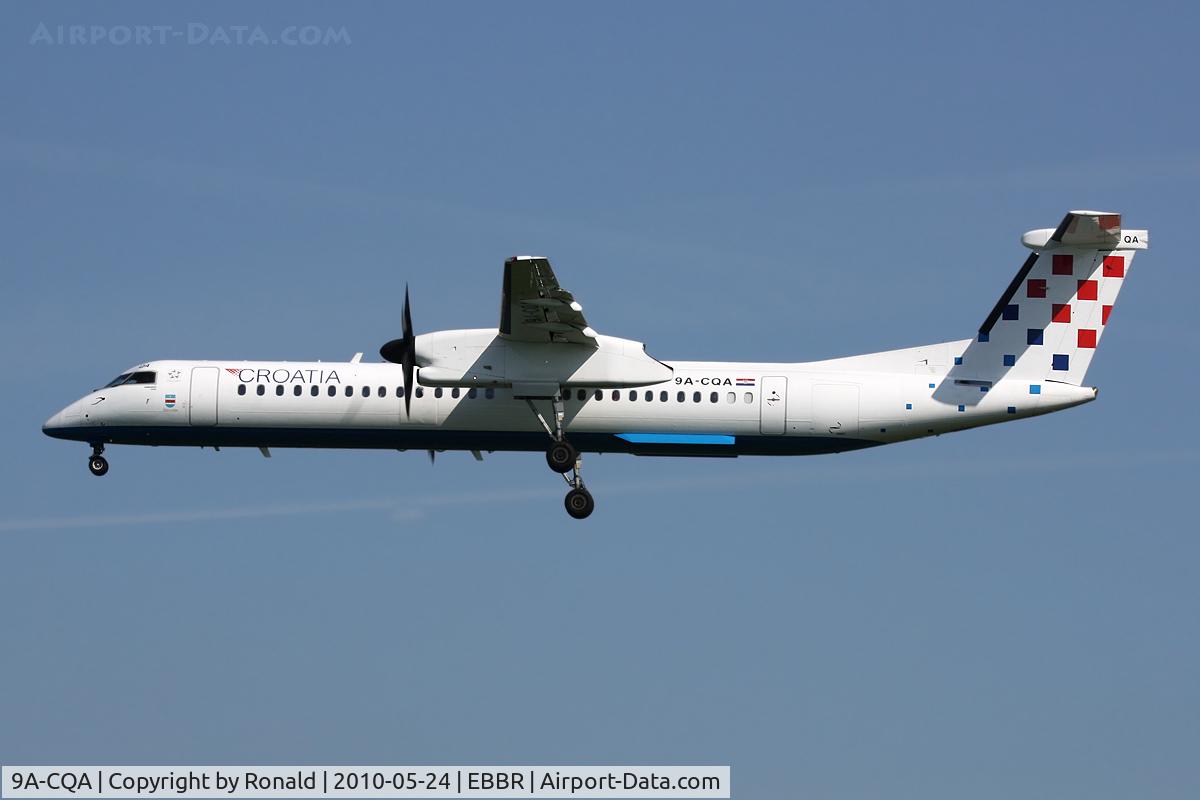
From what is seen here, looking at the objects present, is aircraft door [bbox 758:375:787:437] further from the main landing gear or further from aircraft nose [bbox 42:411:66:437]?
aircraft nose [bbox 42:411:66:437]

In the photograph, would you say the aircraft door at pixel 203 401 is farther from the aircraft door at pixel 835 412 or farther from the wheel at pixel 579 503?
the aircraft door at pixel 835 412

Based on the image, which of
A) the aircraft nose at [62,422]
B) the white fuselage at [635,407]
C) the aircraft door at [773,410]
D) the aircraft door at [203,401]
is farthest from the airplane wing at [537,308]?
the aircraft nose at [62,422]

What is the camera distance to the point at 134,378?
35969 millimetres

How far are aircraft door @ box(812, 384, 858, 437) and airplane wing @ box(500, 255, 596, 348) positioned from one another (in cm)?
441

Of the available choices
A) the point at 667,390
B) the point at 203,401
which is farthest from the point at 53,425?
the point at 667,390

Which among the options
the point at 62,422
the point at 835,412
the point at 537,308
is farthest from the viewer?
the point at 62,422

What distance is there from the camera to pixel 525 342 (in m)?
33.6

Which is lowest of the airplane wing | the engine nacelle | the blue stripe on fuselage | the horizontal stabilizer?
the blue stripe on fuselage

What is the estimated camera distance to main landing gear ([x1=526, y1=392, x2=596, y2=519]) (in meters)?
34.2

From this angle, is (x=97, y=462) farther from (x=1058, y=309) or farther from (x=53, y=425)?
(x=1058, y=309)

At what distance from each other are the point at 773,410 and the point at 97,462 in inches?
535

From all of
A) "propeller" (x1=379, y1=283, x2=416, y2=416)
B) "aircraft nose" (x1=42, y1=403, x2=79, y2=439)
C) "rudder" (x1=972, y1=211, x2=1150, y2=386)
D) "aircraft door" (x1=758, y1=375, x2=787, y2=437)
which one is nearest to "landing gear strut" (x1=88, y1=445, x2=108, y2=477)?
"aircraft nose" (x1=42, y1=403, x2=79, y2=439)

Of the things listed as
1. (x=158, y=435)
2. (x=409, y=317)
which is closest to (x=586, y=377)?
(x=409, y=317)

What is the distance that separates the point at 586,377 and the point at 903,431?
6087 millimetres
